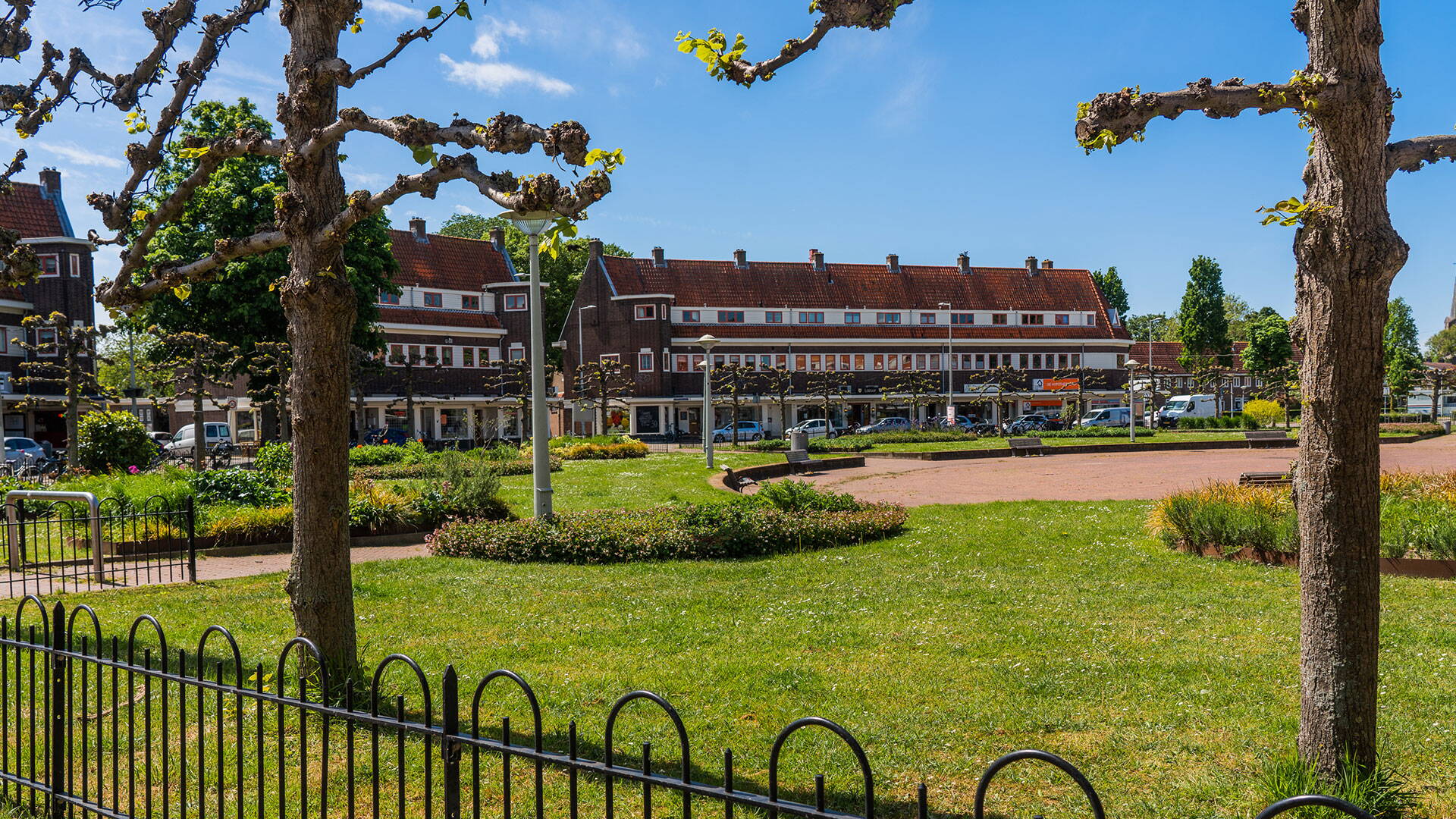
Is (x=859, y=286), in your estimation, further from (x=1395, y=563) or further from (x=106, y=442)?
(x=1395, y=563)

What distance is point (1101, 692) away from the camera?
22.0 ft

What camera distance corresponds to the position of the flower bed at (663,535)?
43.8 ft

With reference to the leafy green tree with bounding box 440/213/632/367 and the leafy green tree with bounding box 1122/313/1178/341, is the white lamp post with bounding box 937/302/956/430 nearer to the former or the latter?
the leafy green tree with bounding box 440/213/632/367

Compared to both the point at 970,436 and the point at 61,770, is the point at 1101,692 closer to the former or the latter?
the point at 61,770

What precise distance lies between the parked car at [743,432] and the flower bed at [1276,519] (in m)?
40.1

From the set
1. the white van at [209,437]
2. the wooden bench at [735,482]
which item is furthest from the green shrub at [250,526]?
the white van at [209,437]

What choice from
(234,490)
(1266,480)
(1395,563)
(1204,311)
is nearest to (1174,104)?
(1395,563)

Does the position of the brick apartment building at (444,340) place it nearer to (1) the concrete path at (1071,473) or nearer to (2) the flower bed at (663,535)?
(1) the concrete path at (1071,473)

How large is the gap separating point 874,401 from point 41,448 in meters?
45.4

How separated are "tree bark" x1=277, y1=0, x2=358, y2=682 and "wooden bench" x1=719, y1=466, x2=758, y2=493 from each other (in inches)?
703

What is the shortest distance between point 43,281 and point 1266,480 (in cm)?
4953

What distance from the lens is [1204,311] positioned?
8231cm

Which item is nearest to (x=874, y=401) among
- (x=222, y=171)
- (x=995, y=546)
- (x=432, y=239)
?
(x=432, y=239)

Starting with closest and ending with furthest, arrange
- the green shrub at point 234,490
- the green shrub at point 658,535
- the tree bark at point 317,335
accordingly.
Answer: the tree bark at point 317,335 → the green shrub at point 658,535 → the green shrub at point 234,490
